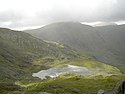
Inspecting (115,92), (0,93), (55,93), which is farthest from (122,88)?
(0,93)

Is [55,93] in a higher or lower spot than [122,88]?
lower

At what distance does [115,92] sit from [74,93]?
68.3 m

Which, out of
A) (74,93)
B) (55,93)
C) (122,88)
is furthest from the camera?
(74,93)

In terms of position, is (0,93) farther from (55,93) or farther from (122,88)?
(122,88)

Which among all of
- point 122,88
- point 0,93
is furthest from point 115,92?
point 0,93

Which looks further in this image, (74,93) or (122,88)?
(74,93)

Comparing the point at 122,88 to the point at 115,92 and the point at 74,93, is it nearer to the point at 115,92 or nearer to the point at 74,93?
the point at 115,92

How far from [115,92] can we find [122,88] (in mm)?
2199

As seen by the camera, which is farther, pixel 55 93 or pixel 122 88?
pixel 55 93

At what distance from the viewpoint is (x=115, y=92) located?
64188 mm

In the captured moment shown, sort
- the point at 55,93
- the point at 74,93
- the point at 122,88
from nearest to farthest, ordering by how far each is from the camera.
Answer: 1. the point at 122,88
2. the point at 55,93
3. the point at 74,93

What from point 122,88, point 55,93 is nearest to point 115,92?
point 122,88

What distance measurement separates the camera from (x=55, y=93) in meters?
117

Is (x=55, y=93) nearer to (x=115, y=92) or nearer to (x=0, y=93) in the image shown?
(x=0, y=93)
